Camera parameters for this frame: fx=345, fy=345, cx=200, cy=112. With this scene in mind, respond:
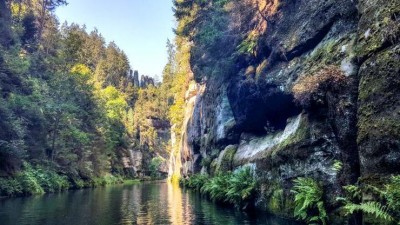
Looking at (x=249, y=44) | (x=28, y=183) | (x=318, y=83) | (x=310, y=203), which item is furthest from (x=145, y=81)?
(x=310, y=203)

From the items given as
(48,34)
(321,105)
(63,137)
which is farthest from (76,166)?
(321,105)

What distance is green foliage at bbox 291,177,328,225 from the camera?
1209 centimetres

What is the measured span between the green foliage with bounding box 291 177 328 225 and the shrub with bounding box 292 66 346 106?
3396 millimetres

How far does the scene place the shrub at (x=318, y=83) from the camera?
505 inches

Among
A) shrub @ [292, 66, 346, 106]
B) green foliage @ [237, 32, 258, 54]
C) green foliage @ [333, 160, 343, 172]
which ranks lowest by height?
green foliage @ [333, 160, 343, 172]

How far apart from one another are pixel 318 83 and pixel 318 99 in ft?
2.48

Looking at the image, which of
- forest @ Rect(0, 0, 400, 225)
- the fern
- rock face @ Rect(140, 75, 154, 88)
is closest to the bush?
forest @ Rect(0, 0, 400, 225)

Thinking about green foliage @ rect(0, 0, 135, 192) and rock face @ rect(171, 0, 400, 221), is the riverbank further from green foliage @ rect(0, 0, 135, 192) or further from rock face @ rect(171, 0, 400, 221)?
rock face @ rect(171, 0, 400, 221)

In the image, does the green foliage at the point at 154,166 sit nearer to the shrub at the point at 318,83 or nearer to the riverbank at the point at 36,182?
the riverbank at the point at 36,182

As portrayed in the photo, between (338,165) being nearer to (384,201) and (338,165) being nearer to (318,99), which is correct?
(384,201)

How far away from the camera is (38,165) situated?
34938mm

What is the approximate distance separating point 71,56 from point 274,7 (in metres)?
32.7

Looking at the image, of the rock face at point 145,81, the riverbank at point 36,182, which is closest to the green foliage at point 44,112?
the riverbank at point 36,182

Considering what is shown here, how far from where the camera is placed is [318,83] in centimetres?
1347
